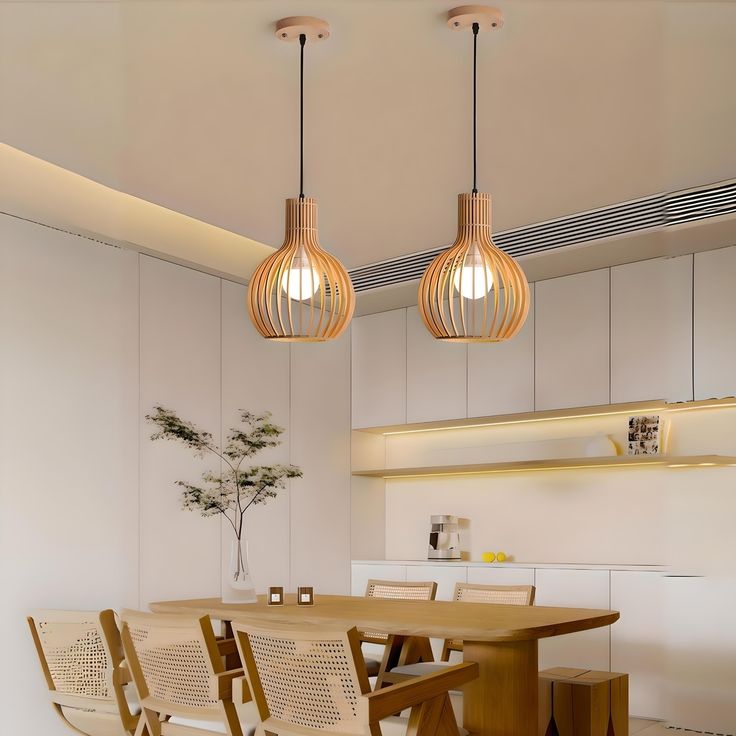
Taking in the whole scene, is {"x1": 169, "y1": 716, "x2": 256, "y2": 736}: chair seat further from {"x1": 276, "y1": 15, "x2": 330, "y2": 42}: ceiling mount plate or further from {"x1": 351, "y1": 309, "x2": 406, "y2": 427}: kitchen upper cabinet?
{"x1": 351, "y1": 309, "x2": 406, "y2": 427}: kitchen upper cabinet

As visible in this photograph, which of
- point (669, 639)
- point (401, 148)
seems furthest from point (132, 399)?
point (669, 639)

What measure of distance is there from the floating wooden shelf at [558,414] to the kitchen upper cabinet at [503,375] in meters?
0.07

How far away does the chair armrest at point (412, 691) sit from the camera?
2512mm

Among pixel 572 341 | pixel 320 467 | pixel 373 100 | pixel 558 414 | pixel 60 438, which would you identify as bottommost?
pixel 320 467

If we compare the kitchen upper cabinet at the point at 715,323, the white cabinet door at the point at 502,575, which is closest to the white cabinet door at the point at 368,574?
the white cabinet door at the point at 502,575

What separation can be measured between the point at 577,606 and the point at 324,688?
10.7 feet

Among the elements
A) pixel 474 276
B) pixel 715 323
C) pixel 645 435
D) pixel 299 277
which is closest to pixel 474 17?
pixel 474 276

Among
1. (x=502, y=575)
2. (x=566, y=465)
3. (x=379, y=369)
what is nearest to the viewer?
(x=502, y=575)

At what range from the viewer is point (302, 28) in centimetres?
307

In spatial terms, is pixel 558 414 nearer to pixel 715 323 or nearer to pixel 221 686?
pixel 715 323

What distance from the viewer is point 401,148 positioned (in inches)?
161

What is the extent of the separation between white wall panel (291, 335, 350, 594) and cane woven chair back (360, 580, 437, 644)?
1.29 metres

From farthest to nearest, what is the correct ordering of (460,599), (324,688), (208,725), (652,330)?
(652,330)
(460,599)
(208,725)
(324,688)

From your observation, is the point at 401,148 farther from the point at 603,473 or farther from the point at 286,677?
the point at 603,473
